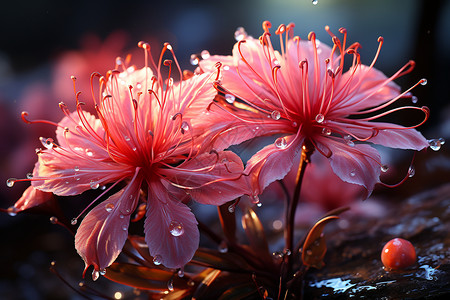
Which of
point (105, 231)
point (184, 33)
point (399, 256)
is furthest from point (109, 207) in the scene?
point (184, 33)

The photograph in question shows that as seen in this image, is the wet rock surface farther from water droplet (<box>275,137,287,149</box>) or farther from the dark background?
the dark background

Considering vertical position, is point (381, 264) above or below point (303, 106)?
below

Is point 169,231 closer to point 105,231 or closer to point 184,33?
point 105,231

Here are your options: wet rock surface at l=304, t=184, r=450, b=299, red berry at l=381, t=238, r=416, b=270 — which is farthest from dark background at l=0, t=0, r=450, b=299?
red berry at l=381, t=238, r=416, b=270

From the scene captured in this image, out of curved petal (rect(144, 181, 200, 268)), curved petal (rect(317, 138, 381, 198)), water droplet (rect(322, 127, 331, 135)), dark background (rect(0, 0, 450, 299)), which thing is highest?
dark background (rect(0, 0, 450, 299))

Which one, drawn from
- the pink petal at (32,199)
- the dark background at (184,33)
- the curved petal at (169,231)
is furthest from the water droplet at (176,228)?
the dark background at (184,33)

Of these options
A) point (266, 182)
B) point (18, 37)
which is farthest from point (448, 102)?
point (18, 37)

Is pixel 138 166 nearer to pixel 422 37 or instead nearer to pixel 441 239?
pixel 441 239
